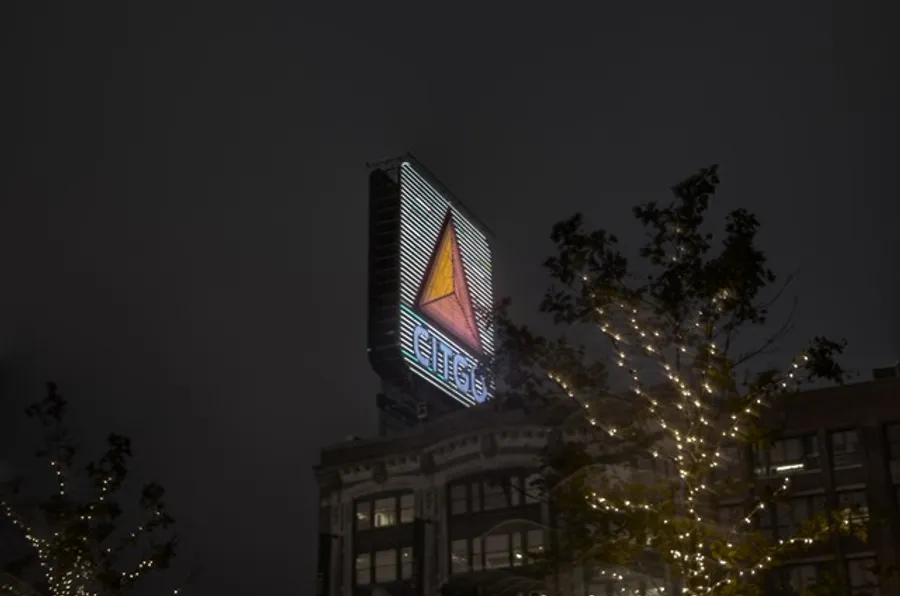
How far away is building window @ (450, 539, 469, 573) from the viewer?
52781mm

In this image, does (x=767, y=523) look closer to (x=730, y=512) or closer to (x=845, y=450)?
(x=730, y=512)

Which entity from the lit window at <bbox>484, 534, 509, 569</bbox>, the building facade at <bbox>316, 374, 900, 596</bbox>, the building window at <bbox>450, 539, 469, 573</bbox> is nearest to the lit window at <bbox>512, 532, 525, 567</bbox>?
the building facade at <bbox>316, 374, 900, 596</bbox>

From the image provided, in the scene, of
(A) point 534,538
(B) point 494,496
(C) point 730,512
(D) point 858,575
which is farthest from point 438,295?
(D) point 858,575

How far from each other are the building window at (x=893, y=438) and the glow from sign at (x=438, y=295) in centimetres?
2130

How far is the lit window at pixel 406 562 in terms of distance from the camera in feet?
178

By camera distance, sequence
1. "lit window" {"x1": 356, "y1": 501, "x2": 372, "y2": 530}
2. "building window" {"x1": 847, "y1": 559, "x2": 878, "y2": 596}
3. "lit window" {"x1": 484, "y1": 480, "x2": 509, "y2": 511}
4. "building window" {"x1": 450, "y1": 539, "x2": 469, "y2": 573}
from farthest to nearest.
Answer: "lit window" {"x1": 356, "y1": 501, "x2": 372, "y2": 530} → "lit window" {"x1": 484, "y1": 480, "x2": 509, "y2": 511} → "building window" {"x1": 450, "y1": 539, "x2": 469, "y2": 573} → "building window" {"x1": 847, "y1": 559, "x2": 878, "y2": 596}

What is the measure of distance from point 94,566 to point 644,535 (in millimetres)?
21812

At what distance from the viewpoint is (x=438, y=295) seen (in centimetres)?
6519

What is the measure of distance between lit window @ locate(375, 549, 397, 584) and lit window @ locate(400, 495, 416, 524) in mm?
1674

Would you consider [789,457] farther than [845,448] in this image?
Yes

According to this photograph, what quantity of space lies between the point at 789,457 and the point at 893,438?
4.36m

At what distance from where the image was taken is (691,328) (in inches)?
920

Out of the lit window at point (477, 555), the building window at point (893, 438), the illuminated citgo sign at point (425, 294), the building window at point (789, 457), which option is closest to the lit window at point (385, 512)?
the lit window at point (477, 555)

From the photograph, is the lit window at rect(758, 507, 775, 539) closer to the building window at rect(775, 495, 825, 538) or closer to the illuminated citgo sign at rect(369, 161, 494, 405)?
the building window at rect(775, 495, 825, 538)
